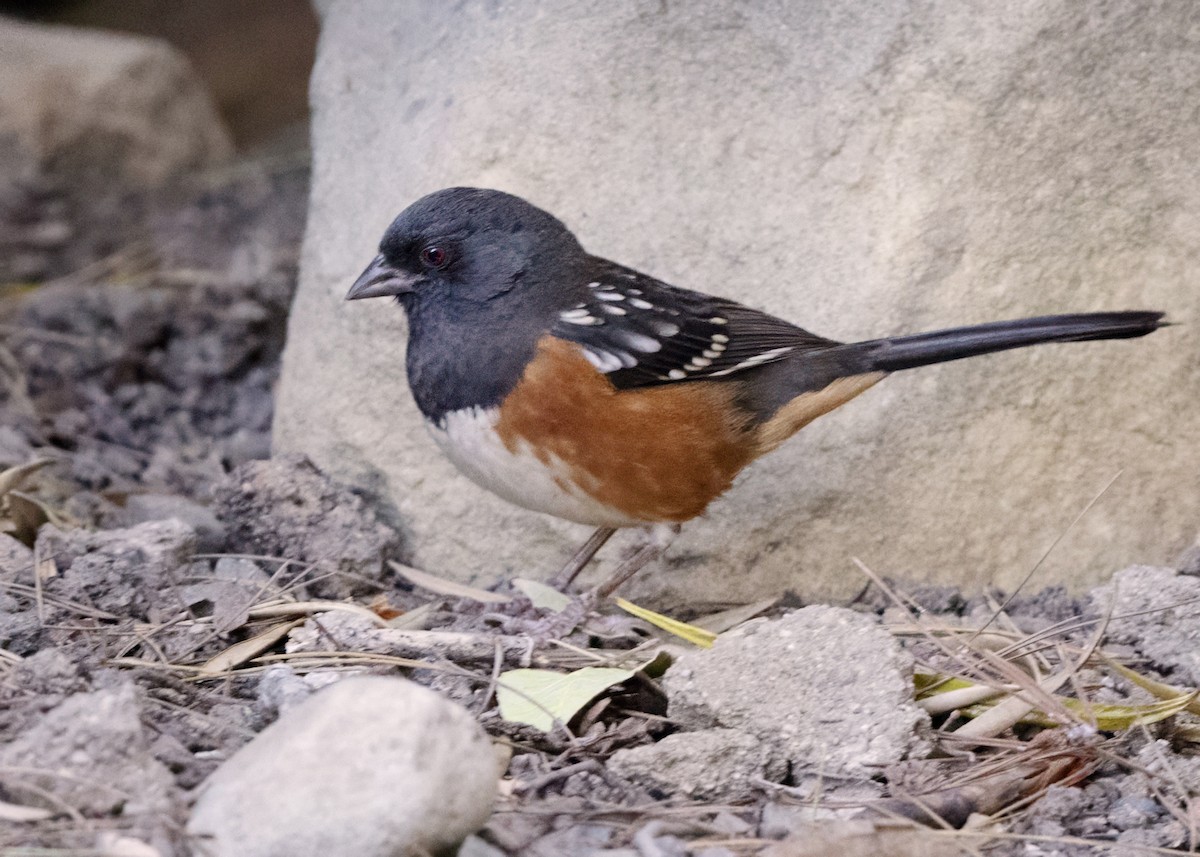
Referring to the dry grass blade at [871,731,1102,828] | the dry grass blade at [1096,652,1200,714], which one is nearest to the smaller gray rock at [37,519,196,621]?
the dry grass blade at [871,731,1102,828]

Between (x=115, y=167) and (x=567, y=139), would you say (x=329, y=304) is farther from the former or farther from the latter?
(x=115, y=167)

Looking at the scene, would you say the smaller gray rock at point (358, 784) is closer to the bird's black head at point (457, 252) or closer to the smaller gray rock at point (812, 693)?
the smaller gray rock at point (812, 693)

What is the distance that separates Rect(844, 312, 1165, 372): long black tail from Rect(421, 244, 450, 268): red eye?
0.91 metres

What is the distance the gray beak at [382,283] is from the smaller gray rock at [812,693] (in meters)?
1.07

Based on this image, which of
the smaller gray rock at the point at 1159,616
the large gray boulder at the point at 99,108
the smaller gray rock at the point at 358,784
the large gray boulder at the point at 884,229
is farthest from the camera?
the large gray boulder at the point at 99,108

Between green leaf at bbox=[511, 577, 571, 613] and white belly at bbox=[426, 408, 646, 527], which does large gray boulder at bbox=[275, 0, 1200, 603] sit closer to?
green leaf at bbox=[511, 577, 571, 613]

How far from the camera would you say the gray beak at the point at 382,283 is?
2.78 m

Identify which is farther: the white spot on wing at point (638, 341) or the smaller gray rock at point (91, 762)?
the white spot on wing at point (638, 341)

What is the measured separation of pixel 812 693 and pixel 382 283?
130cm

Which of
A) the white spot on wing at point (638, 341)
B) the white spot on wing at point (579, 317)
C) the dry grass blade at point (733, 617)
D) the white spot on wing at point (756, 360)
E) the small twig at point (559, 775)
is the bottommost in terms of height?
the dry grass blade at point (733, 617)

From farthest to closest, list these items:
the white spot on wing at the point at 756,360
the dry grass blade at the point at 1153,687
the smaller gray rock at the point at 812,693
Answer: the white spot on wing at the point at 756,360
the dry grass blade at the point at 1153,687
the smaller gray rock at the point at 812,693

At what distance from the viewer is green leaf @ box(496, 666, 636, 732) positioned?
2.14 meters

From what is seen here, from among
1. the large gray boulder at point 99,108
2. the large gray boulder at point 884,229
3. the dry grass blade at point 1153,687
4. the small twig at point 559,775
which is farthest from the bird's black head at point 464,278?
the large gray boulder at point 99,108

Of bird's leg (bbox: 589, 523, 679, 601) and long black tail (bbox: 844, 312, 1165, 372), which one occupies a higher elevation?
long black tail (bbox: 844, 312, 1165, 372)
